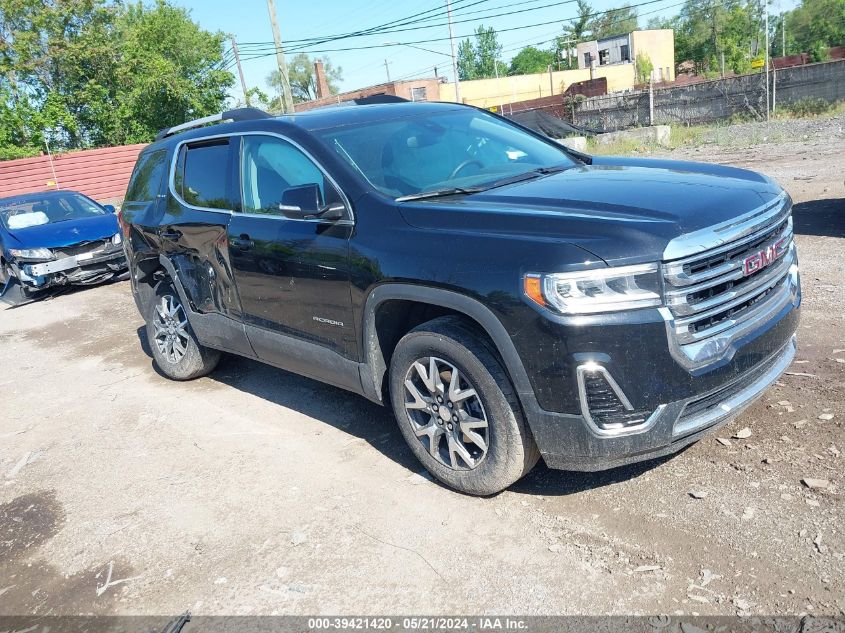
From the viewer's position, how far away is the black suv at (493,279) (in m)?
2.95

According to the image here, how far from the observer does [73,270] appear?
11195 mm

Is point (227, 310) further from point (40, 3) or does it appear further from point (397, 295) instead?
point (40, 3)

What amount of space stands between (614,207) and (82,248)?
1019 cm

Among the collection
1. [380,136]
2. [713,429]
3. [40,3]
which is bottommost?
[713,429]

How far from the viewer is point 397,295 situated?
3584 mm

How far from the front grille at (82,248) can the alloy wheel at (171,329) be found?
6.01 metres

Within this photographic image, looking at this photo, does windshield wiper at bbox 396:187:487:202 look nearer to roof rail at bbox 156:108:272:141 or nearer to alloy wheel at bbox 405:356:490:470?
alloy wheel at bbox 405:356:490:470

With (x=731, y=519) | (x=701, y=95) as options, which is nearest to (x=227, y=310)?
(x=731, y=519)

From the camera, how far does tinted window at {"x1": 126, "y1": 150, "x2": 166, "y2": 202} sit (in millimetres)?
5812

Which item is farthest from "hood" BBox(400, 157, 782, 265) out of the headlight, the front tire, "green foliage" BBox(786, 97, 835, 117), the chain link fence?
"green foliage" BBox(786, 97, 835, 117)

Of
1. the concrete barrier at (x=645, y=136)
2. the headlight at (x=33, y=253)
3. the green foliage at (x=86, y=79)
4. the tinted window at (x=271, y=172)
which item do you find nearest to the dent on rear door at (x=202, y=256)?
the tinted window at (x=271, y=172)

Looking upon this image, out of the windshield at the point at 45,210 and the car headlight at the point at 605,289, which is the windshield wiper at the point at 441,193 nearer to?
the car headlight at the point at 605,289

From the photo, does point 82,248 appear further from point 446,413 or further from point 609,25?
point 609,25

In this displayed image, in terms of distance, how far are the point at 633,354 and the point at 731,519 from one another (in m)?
0.93
